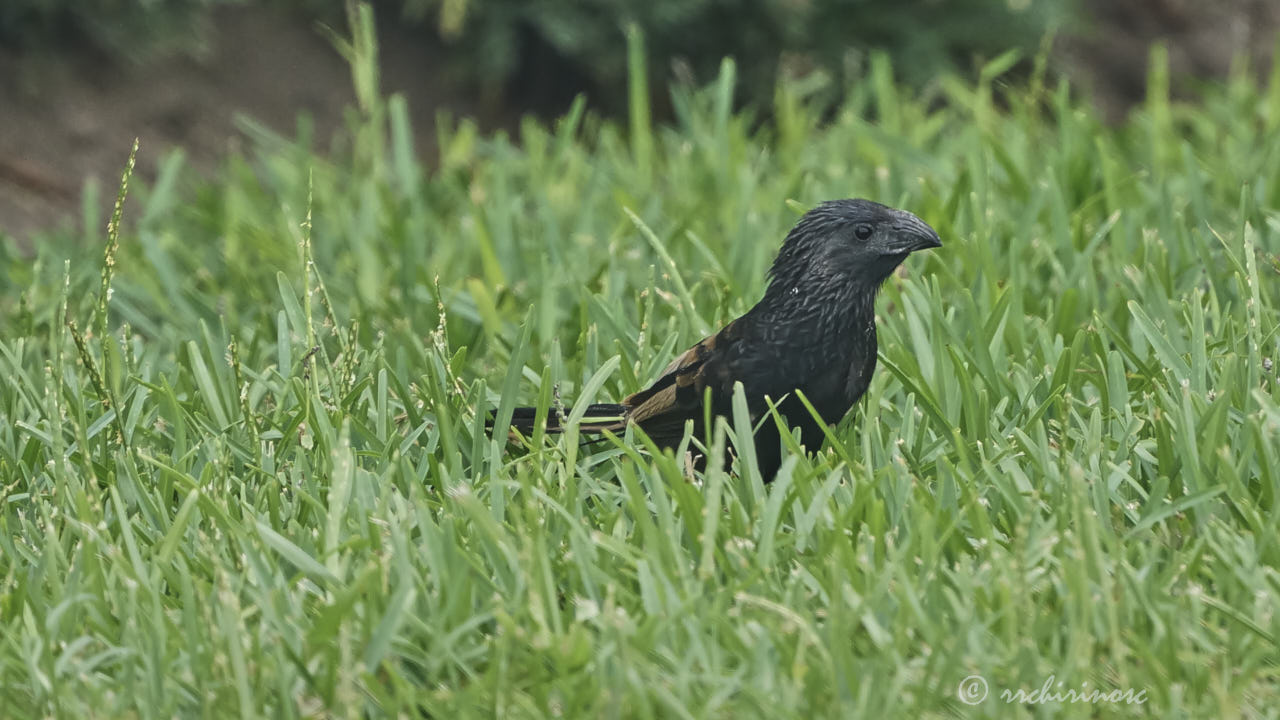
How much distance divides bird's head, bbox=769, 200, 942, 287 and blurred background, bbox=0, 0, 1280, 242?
248 centimetres

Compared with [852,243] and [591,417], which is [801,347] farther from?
[591,417]

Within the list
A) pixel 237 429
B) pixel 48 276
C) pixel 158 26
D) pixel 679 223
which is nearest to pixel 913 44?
pixel 679 223

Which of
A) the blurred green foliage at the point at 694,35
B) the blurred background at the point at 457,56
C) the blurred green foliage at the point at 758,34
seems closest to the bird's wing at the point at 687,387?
the blurred background at the point at 457,56

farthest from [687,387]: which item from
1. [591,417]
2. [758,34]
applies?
[758,34]

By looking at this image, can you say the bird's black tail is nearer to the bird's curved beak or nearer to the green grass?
the green grass

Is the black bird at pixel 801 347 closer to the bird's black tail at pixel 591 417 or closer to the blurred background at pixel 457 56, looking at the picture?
the bird's black tail at pixel 591 417

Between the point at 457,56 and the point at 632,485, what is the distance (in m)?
4.25

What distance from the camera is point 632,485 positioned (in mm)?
2582

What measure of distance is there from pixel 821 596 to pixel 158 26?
13.9 feet

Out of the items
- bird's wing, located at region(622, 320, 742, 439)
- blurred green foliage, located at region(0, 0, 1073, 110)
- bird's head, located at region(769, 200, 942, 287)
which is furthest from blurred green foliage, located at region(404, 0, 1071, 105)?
bird's wing, located at region(622, 320, 742, 439)

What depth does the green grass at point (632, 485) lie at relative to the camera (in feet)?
7.36

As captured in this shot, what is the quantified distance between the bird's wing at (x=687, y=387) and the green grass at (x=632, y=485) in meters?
0.14

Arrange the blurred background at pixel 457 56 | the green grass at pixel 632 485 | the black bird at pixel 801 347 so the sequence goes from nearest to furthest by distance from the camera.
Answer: the green grass at pixel 632 485 < the black bird at pixel 801 347 < the blurred background at pixel 457 56

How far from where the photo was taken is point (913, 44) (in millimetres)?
6312
